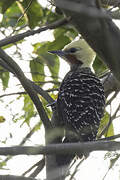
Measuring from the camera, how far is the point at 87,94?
4.41m

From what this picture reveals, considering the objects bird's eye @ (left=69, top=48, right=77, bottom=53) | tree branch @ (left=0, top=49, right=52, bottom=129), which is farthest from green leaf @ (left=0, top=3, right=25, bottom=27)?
bird's eye @ (left=69, top=48, right=77, bottom=53)

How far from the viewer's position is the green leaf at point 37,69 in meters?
4.25

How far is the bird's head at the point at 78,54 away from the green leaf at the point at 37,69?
122 centimetres

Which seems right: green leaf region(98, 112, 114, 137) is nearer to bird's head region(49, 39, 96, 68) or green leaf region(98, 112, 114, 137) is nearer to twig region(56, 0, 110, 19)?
bird's head region(49, 39, 96, 68)

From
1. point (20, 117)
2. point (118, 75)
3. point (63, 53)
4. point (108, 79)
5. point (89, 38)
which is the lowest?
point (118, 75)

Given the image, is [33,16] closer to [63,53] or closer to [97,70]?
[97,70]

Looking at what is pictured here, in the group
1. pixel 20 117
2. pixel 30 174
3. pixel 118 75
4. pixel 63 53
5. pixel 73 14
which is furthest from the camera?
pixel 63 53

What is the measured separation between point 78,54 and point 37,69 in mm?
1524

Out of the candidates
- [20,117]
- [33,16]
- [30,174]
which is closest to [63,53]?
[20,117]

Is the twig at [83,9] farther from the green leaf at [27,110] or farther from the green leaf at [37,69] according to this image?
the green leaf at [27,110]

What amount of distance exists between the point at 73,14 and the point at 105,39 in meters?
0.18

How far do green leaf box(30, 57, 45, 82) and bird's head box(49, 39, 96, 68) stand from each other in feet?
4.01

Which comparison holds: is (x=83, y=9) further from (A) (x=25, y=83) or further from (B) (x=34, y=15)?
(B) (x=34, y=15)

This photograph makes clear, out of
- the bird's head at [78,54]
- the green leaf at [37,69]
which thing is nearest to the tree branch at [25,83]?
the green leaf at [37,69]
